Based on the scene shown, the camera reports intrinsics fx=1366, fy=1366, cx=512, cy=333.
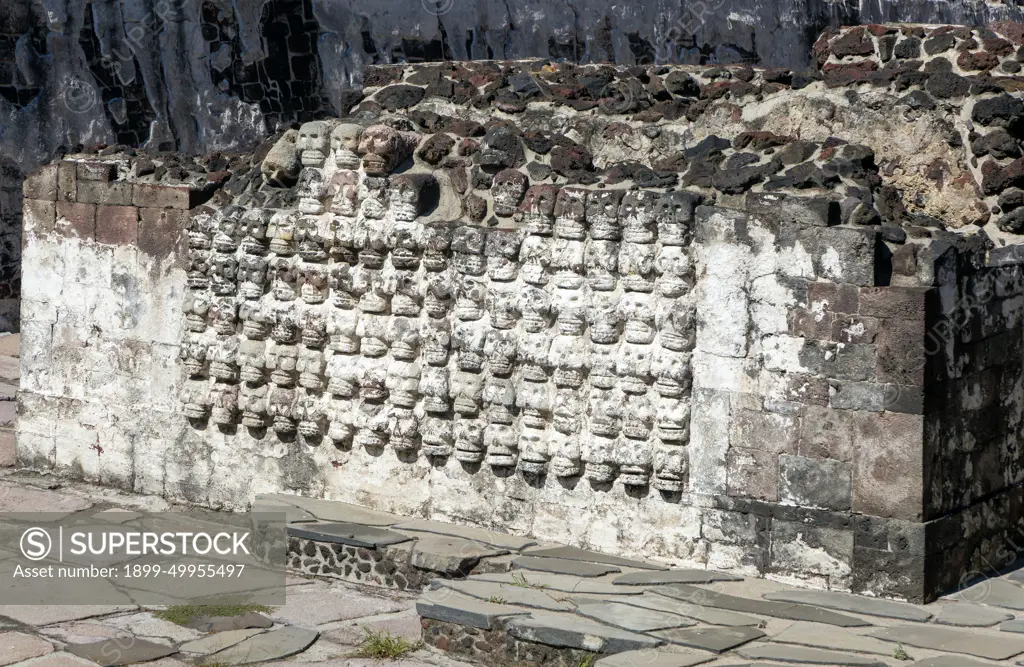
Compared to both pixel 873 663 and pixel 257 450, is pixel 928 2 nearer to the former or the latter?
pixel 257 450

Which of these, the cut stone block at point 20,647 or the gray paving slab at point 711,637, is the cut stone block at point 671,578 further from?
the cut stone block at point 20,647

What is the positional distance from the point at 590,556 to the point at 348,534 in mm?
1130

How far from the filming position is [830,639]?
4.93 meters

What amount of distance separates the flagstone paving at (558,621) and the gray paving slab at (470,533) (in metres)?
0.02

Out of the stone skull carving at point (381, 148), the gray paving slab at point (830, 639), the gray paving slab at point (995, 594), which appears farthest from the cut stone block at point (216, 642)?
the gray paving slab at point (995, 594)

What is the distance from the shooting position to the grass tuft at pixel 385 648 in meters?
5.24

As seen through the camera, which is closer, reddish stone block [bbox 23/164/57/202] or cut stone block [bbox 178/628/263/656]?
cut stone block [bbox 178/628/263/656]

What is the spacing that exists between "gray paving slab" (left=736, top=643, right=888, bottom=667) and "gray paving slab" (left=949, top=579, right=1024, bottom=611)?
3.18 ft

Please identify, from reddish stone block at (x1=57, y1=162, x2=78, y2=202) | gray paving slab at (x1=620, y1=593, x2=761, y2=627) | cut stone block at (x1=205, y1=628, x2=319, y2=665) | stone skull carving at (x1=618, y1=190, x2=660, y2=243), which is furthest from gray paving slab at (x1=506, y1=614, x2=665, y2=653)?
reddish stone block at (x1=57, y1=162, x2=78, y2=202)

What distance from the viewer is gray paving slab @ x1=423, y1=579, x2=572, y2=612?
530 centimetres

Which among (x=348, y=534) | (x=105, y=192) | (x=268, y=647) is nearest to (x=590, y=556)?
(x=348, y=534)

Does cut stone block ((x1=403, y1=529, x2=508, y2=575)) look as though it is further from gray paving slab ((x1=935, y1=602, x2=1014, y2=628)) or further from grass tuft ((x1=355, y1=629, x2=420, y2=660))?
gray paving slab ((x1=935, y1=602, x2=1014, y2=628))

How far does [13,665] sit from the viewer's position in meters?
5.11

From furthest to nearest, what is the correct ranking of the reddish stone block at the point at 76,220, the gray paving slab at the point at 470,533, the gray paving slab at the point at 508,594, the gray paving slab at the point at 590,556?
the reddish stone block at the point at 76,220 → the gray paving slab at the point at 470,533 → the gray paving slab at the point at 590,556 → the gray paving slab at the point at 508,594
